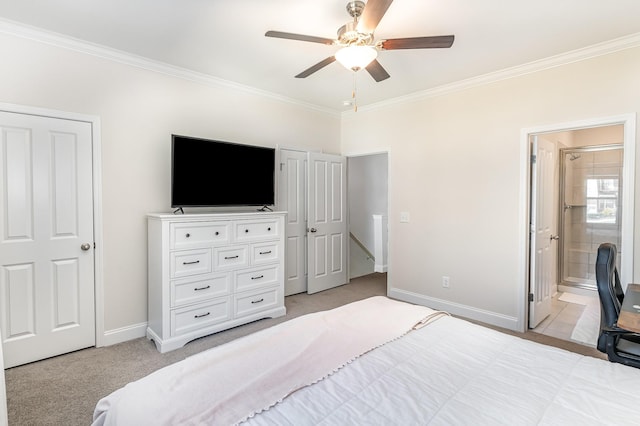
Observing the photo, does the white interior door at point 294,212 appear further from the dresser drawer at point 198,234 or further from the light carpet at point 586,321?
the light carpet at point 586,321

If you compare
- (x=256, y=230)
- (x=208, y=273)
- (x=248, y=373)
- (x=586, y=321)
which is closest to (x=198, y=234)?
(x=208, y=273)

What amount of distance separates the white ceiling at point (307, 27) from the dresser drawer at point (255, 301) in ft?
7.67

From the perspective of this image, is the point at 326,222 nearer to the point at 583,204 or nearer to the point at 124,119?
the point at 124,119

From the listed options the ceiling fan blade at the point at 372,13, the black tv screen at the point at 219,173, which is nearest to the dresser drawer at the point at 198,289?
the black tv screen at the point at 219,173

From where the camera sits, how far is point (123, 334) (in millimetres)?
3021

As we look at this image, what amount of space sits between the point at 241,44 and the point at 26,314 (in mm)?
2817

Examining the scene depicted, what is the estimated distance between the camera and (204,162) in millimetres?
3238

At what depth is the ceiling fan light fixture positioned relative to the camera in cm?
207

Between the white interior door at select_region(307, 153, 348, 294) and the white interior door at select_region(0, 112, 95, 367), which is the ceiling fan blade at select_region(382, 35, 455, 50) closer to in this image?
the white interior door at select_region(307, 153, 348, 294)

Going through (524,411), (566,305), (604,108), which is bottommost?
(566,305)

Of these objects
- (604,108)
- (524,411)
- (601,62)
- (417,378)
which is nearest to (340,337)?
(417,378)

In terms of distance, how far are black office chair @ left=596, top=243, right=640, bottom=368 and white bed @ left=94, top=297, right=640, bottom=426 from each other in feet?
2.17

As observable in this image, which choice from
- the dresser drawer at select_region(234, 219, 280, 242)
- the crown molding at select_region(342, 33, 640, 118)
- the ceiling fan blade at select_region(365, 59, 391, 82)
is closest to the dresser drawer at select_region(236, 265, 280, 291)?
the dresser drawer at select_region(234, 219, 280, 242)

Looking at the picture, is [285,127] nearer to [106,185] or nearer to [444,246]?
[106,185]
